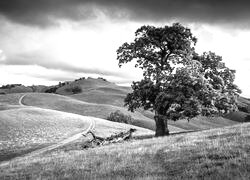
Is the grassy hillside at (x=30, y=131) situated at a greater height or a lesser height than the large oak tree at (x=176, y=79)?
lesser

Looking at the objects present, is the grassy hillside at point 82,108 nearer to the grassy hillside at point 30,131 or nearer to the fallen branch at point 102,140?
the grassy hillside at point 30,131

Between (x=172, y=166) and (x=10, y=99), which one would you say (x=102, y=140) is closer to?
(x=172, y=166)

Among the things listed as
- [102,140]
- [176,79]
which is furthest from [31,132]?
[176,79]

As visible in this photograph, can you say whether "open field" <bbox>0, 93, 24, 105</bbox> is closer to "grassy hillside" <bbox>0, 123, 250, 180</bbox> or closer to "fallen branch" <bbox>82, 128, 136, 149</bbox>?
"fallen branch" <bbox>82, 128, 136, 149</bbox>

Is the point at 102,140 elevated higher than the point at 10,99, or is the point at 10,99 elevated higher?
the point at 102,140

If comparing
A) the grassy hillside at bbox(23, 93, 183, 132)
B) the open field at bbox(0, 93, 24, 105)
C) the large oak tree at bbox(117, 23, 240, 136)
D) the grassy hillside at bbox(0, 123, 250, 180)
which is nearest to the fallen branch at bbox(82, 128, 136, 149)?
the large oak tree at bbox(117, 23, 240, 136)

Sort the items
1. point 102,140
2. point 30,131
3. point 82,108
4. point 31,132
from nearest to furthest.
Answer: point 102,140, point 31,132, point 30,131, point 82,108

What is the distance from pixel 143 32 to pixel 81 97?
138237mm

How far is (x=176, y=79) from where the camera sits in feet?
107

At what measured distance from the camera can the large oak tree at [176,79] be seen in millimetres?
32594

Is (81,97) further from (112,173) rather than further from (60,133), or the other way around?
(112,173)

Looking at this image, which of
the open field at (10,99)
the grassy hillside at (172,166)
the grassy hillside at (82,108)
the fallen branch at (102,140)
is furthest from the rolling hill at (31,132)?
the open field at (10,99)

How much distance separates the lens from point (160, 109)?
35.5 m

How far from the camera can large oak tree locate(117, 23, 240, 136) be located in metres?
32.6
